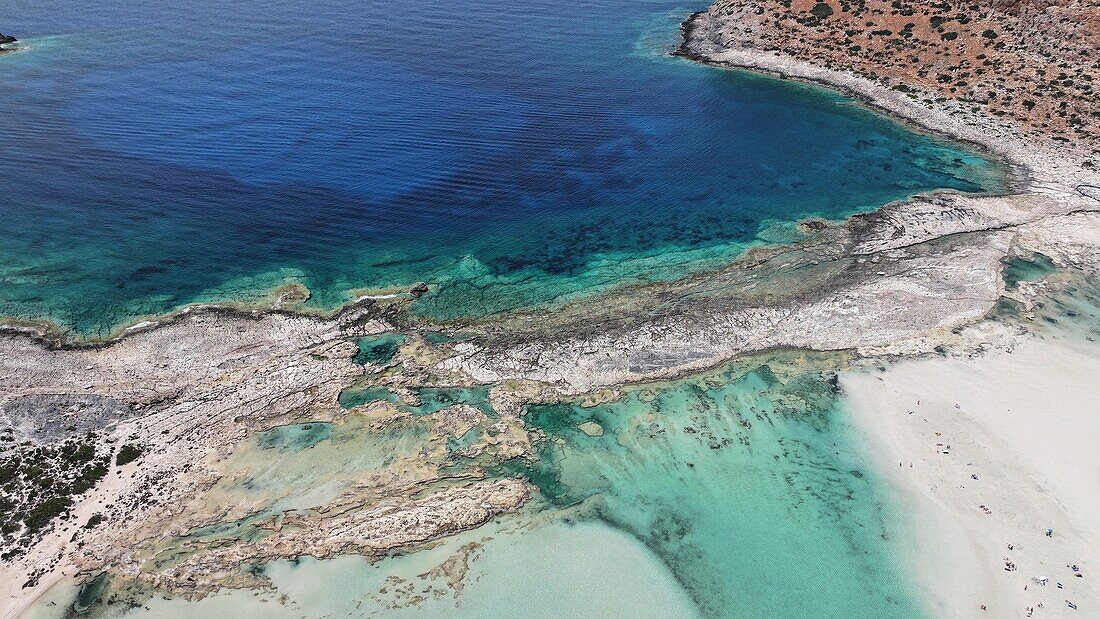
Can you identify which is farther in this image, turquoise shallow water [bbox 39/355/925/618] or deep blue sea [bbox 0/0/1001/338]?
deep blue sea [bbox 0/0/1001/338]

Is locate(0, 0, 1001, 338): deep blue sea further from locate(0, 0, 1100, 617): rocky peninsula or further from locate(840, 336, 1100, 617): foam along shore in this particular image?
locate(840, 336, 1100, 617): foam along shore

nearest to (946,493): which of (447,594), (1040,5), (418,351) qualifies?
(447,594)

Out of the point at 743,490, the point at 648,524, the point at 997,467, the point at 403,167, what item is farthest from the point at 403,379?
the point at 997,467

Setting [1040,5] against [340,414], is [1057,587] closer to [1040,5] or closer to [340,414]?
[340,414]

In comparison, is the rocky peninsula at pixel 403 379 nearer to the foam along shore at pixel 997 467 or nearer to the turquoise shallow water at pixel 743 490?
the foam along shore at pixel 997 467

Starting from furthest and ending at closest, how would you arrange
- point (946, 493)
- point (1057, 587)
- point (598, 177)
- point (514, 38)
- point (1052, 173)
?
1. point (514, 38)
2. point (598, 177)
3. point (1052, 173)
4. point (946, 493)
5. point (1057, 587)

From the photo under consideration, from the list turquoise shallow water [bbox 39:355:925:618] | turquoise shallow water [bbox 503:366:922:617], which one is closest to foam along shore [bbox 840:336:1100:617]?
turquoise shallow water [bbox 39:355:925:618]
